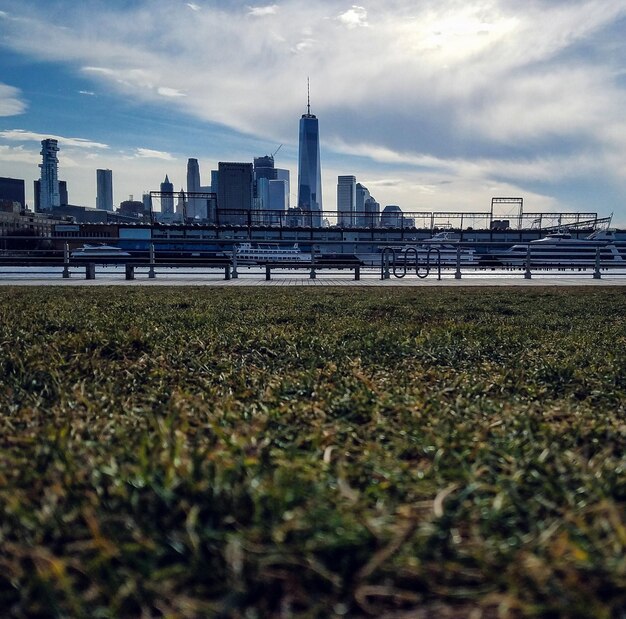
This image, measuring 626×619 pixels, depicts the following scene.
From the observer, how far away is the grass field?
120cm

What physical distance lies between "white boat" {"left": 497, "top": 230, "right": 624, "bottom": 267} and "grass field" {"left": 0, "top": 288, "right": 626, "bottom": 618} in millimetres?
14459

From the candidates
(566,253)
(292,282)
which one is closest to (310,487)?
(292,282)

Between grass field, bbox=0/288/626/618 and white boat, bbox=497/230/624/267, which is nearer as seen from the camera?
grass field, bbox=0/288/626/618

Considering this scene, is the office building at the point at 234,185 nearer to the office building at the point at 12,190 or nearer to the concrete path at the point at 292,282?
the office building at the point at 12,190

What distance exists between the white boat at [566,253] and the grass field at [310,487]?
569 inches

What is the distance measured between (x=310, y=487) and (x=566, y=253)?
80.3 ft

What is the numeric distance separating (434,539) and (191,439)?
3.11 ft

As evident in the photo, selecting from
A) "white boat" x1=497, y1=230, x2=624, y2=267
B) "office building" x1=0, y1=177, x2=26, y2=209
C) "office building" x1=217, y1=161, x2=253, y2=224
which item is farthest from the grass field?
"office building" x1=0, y1=177, x2=26, y2=209

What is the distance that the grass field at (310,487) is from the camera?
1196 millimetres

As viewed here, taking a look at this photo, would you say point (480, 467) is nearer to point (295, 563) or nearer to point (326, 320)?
point (295, 563)

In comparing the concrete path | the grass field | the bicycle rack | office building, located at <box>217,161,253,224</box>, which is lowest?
the grass field

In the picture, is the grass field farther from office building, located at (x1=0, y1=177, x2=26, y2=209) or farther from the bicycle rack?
office building, located at (x1=0, y1=177, x2=26, y2=209)

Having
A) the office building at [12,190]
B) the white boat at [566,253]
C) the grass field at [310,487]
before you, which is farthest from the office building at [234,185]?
the grass field at [310,487]

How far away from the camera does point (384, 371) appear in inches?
128
